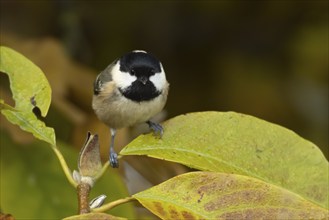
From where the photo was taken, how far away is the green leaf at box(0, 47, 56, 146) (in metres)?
1.71

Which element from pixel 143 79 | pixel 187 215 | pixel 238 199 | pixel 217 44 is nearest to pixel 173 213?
pixel 187 215

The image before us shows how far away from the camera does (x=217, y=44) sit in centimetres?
358

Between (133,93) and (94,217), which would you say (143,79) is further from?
(94,217)

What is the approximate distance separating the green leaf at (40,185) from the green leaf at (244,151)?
49 cm

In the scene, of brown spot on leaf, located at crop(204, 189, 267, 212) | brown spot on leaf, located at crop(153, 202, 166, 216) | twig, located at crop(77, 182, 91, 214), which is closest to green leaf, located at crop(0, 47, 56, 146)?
twig, located at crop(77, 182, 91, 214)

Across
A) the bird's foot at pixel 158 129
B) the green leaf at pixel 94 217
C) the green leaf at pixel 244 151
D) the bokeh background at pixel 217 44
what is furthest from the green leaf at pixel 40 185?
the bokeh background at pixel 217 44

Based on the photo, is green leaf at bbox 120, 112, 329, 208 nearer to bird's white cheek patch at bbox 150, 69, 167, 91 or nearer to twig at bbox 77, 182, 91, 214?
twig at bbox 77, 182, 91, 214

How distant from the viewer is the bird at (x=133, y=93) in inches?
88.5

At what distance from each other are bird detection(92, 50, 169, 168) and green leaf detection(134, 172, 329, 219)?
73 cm

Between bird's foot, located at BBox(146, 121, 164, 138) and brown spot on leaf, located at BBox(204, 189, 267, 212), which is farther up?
bird's foot, located at BBox(146, 121, 164, 138)

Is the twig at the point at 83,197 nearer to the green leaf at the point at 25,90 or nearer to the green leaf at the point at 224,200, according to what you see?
the green leaf at the point at 224,200

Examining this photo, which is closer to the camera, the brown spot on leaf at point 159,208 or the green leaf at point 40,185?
the brown spot on leaf at point 159,208

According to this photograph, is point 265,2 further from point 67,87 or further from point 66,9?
point 67,87

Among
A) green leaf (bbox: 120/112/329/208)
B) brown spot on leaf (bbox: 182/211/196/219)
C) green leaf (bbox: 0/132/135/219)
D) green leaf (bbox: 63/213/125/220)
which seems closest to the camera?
green leaf (bbox: 63/213/125/220)
